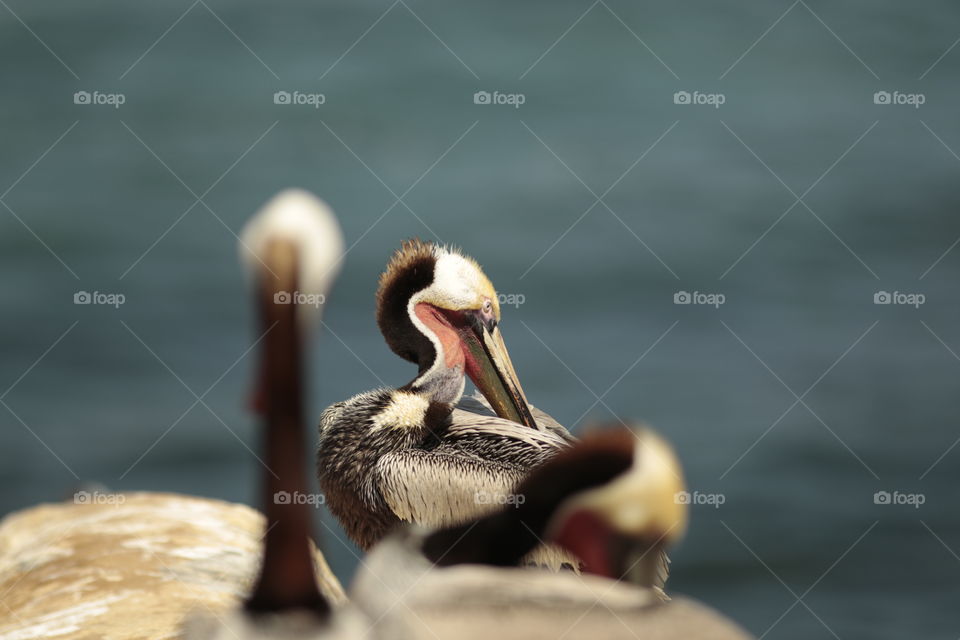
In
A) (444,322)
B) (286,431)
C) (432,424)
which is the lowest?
(286,431)

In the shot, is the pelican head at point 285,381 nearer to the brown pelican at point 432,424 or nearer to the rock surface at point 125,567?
the rock surface at point 125,567

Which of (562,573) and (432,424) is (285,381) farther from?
(432,424)

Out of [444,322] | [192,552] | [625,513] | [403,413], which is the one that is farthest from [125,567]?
[625,513]

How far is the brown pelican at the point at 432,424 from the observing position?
5.18 meters

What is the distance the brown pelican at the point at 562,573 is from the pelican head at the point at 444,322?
150 centimetres

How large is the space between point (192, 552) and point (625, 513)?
1.87 metres

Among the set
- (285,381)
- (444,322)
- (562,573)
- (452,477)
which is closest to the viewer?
(285,381)

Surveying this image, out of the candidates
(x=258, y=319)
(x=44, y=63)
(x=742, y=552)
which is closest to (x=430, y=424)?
(x=258, y=319)

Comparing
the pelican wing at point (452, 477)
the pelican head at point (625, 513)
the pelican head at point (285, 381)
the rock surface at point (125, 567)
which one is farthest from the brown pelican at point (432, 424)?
the pelican head at point (285, 381)

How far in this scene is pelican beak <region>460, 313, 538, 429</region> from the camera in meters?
5.75

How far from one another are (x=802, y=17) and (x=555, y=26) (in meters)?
2.35

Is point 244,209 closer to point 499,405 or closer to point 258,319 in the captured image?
point 499,405

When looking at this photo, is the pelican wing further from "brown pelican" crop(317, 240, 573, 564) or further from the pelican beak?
the pelican beak

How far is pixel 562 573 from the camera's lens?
3754 mm
